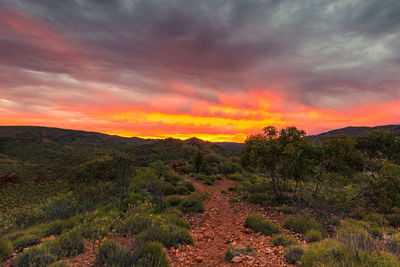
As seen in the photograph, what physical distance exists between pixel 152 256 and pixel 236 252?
315 centimetres

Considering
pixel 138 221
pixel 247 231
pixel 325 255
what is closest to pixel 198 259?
pixel 138 221

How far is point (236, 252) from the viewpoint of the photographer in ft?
20.6

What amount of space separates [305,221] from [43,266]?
1070 cm

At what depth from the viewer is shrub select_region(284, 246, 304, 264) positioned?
564cm

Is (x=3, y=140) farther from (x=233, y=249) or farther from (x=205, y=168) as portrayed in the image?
(x=233, y=249)

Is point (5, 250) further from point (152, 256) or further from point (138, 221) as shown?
point (152, 256)

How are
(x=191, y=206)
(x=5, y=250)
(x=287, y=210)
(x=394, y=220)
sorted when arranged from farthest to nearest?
(x=191, y=206), (x=287, y=210), (x=394, y=220), (x=5, y=250)

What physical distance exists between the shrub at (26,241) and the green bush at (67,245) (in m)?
2.19

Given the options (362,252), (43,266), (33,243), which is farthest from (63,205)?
(362,252)

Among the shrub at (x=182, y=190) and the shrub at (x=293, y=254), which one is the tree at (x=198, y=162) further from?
the shrub at (x=293, y=254)

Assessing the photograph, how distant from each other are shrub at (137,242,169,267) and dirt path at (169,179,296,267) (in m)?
0.80

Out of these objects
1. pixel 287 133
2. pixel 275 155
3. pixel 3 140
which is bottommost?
pixel 3 140

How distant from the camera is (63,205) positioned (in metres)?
13.7

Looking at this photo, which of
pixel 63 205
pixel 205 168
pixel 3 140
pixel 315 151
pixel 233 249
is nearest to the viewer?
pixel 233 249
